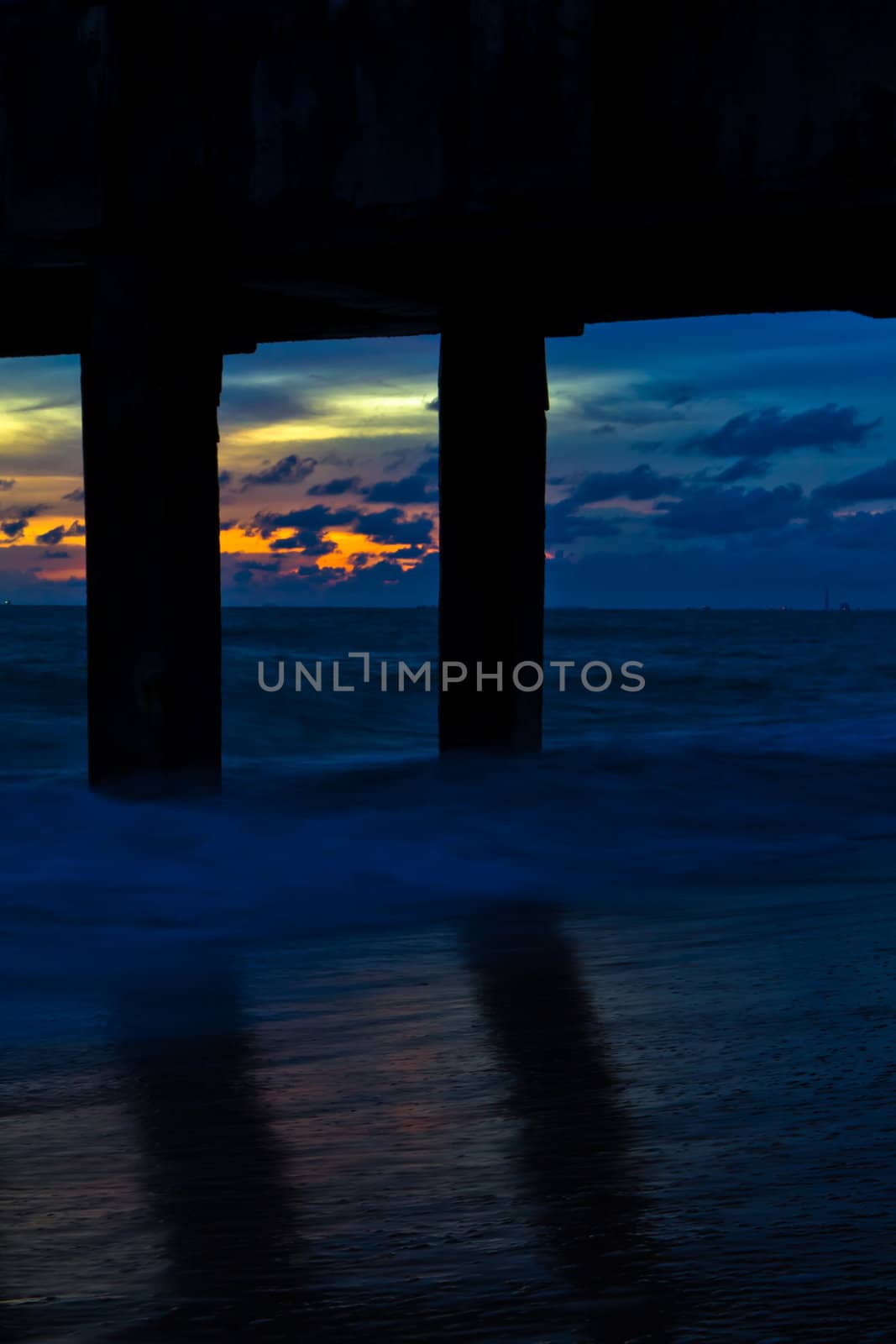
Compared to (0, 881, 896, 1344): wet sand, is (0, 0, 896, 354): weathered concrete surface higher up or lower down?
higher up

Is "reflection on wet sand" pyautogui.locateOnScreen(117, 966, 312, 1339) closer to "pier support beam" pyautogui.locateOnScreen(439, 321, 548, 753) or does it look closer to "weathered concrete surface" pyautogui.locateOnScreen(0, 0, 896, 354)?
"weathered concrete surface" pyautogui.locateOnScreen(0, 0, 896, 354)

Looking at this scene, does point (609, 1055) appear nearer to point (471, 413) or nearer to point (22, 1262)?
point (22, 1262)

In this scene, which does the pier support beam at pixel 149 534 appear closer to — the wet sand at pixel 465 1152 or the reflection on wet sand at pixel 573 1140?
the wet sand at pixel 465 1152

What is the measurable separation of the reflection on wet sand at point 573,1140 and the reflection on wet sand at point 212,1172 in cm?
43

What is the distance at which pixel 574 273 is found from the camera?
9.28 metres

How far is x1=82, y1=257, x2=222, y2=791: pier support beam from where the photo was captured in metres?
8.49

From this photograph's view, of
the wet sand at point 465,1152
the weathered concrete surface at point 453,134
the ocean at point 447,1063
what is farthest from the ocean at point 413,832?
the weathered concrete surface at point 453,134

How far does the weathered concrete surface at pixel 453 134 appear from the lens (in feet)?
23.5

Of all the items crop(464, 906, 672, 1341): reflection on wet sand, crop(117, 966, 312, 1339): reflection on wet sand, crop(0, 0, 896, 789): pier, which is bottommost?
crop(117, 966, 312, 1339): reflection on wet sand

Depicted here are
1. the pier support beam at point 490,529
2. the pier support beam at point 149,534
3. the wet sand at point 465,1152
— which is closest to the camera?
the wet sand at point 465,1152

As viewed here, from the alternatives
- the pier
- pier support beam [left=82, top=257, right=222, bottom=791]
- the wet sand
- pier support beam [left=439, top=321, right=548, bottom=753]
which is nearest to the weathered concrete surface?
the pier

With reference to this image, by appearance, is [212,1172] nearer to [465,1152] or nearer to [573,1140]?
[465,1152]

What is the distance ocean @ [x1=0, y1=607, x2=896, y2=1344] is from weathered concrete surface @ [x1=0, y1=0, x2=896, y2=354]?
9.54ft

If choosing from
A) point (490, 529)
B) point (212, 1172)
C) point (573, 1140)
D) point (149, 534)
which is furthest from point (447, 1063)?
point (490, 529)
